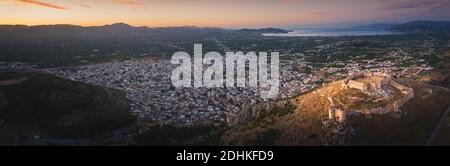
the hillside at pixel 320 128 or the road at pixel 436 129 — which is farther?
the hillside at pixel 320 128

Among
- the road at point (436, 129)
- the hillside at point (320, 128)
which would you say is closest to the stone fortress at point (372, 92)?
the hillside at point (320, 128)

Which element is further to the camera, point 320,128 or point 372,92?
point 372,92
